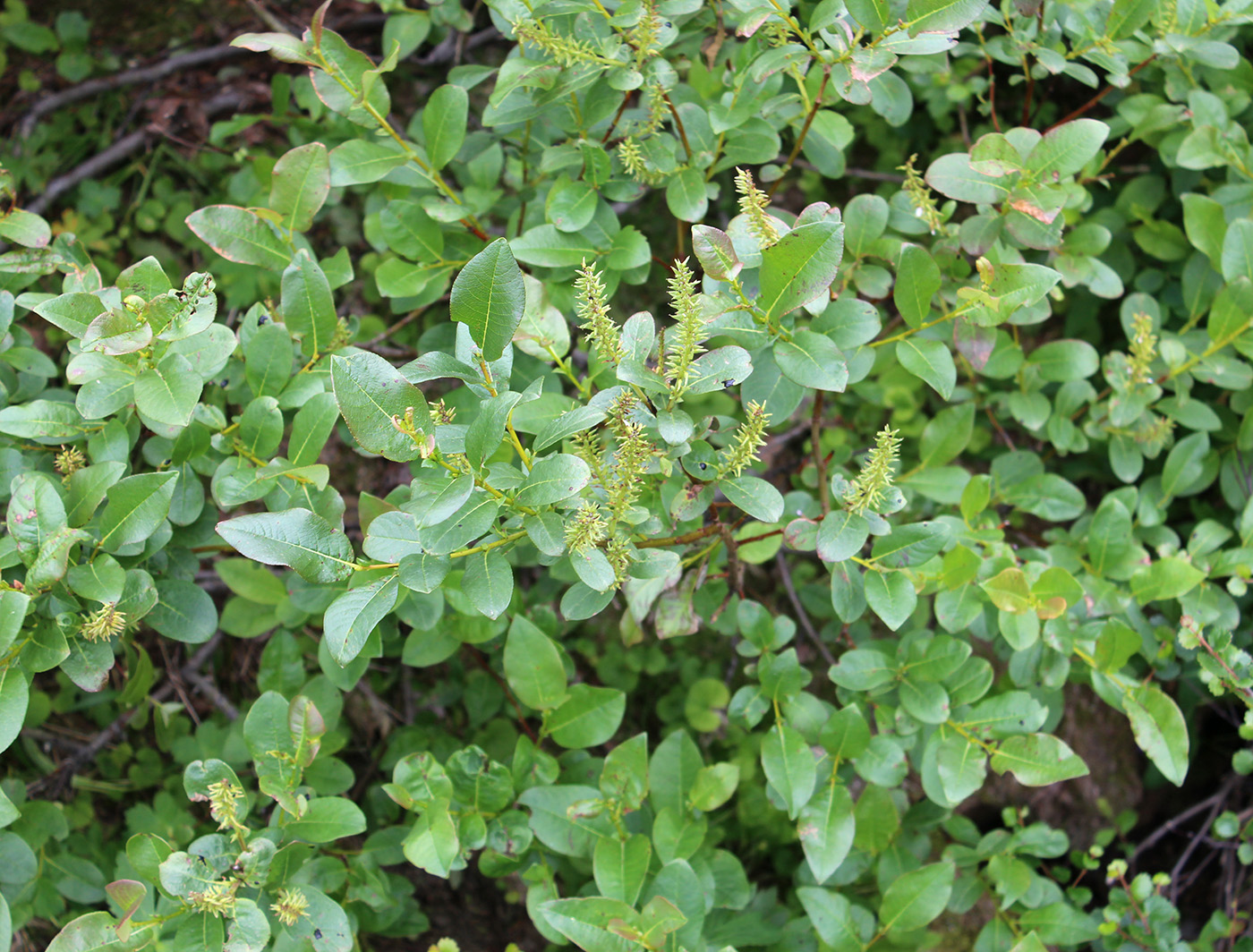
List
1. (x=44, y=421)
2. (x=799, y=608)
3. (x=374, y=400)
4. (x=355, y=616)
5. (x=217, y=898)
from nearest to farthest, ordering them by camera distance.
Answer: (x=374, y=400), (x=355, y=616), (x=217, y=898), (x=44, y=421), (x=799, y=608)

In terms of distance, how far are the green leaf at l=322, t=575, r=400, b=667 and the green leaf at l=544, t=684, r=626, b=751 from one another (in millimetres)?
674

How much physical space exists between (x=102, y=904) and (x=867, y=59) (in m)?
2.54

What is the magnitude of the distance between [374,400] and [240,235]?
2.61 feet

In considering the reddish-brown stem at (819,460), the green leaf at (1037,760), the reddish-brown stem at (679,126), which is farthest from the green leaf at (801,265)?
the green leaf at (1037,760)

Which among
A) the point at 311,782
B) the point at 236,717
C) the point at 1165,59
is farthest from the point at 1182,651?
the point at 236,717

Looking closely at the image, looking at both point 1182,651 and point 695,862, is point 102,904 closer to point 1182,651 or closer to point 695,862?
point 695,862

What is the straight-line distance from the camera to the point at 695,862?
1.87 m

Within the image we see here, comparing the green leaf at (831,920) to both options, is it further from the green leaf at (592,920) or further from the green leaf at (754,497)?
the green leaf at (754,497)

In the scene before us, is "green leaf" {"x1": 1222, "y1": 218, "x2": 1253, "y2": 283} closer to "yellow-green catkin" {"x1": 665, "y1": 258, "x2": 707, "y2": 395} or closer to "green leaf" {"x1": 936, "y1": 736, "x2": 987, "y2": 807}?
"green leaf" {"x1": 936, "y1": 736, "x2": 987, "y2": 807}

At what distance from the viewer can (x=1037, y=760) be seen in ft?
5.63

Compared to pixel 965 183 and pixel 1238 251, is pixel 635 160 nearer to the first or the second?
pixel 965 183

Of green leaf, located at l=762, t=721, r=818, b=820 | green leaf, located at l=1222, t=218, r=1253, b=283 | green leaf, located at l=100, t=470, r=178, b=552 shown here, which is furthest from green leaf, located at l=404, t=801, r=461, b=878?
green leaf, located at l=1222, t=218, r=1253, b=283

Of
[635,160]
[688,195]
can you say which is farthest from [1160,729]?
[635,160]

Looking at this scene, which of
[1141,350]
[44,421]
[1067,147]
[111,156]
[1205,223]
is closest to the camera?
[44,421]
